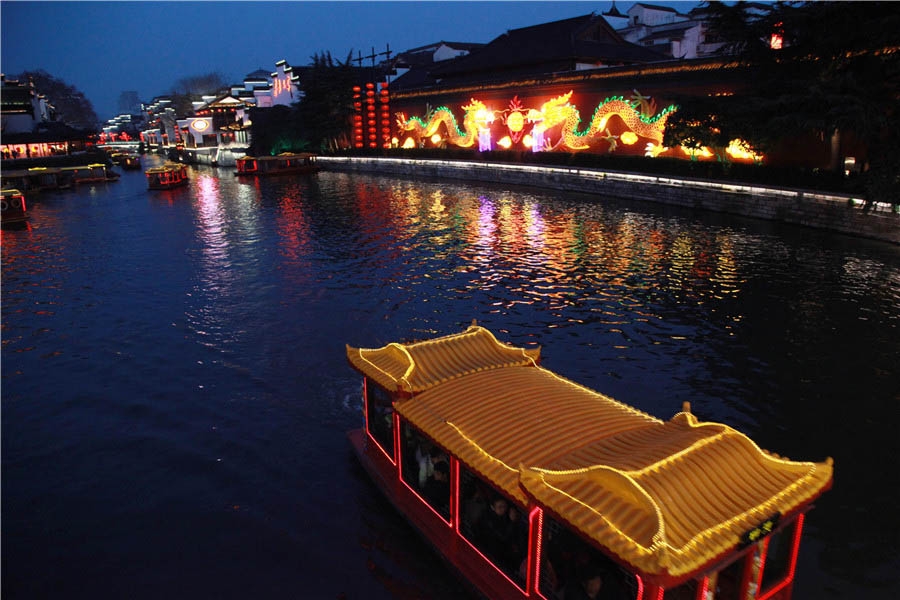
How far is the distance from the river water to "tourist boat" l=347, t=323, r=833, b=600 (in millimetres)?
949

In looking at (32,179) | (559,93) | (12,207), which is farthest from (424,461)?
(32,179)

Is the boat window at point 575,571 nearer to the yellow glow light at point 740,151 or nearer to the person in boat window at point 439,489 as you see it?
the person in boat window at point 439,489

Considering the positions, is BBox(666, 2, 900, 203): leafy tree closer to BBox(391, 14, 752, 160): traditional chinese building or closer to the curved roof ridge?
BBox(391, 14, 752, 160): traditional chinese building

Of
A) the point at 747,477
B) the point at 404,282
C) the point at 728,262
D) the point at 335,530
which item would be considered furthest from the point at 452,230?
the point at 747,477

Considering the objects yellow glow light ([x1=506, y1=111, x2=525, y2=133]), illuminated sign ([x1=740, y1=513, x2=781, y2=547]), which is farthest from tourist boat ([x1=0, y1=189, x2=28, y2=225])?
illuminated sign ([x1=740, y1=513, x2=781, y2=547])

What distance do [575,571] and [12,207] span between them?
110 ft

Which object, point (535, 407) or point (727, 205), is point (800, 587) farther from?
point (727, 205)

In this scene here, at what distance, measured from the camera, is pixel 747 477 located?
440 centimetres

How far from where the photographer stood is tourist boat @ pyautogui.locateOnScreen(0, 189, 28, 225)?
28.6m

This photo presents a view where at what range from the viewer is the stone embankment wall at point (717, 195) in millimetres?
19906

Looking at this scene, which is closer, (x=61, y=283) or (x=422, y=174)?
(x=61, y=283)

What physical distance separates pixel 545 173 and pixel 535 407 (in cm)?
3029

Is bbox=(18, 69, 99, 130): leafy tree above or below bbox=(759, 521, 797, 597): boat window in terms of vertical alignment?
above

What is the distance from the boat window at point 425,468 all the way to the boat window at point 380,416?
19.8 inches
